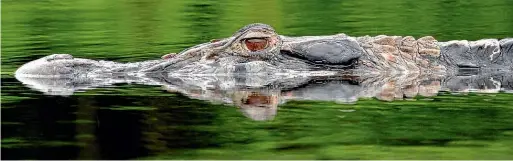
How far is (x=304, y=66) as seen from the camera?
47.2 feet

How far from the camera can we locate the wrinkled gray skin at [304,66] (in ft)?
44.9

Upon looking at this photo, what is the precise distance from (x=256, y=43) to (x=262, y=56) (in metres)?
0.17

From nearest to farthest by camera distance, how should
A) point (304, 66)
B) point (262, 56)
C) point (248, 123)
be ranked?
1. point (248, 123)
2. point (304, 66)
3. point (262, 56)

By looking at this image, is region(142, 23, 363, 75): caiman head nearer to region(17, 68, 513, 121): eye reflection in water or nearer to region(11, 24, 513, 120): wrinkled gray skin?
region(11, 24, 513, 120): wrinkled gray skin

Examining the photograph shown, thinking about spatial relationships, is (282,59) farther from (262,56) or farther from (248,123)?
(248,123)

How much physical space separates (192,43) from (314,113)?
11.4 metres

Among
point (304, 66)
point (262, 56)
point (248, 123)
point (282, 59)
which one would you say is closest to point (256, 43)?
point (262, 56)

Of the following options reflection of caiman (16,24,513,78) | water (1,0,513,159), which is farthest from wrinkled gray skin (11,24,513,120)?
water (1,0,513,159)

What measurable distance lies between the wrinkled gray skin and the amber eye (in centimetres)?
5

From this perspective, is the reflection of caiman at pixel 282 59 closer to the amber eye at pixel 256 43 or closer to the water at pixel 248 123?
the amber eye at pixel 256 43

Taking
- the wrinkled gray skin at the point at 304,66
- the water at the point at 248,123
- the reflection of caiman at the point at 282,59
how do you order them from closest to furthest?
1. the water at the point at 248,123
2. the wrinkled gray skin at the point at 304,66
3. the reflection of caiman at the point at 282,59

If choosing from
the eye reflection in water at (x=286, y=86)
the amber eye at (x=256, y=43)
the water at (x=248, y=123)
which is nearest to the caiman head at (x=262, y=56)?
the amber eye at (x=256, y=43)

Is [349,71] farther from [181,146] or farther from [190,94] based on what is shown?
[181,146]

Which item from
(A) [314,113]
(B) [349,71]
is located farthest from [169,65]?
(A) [314,113]
